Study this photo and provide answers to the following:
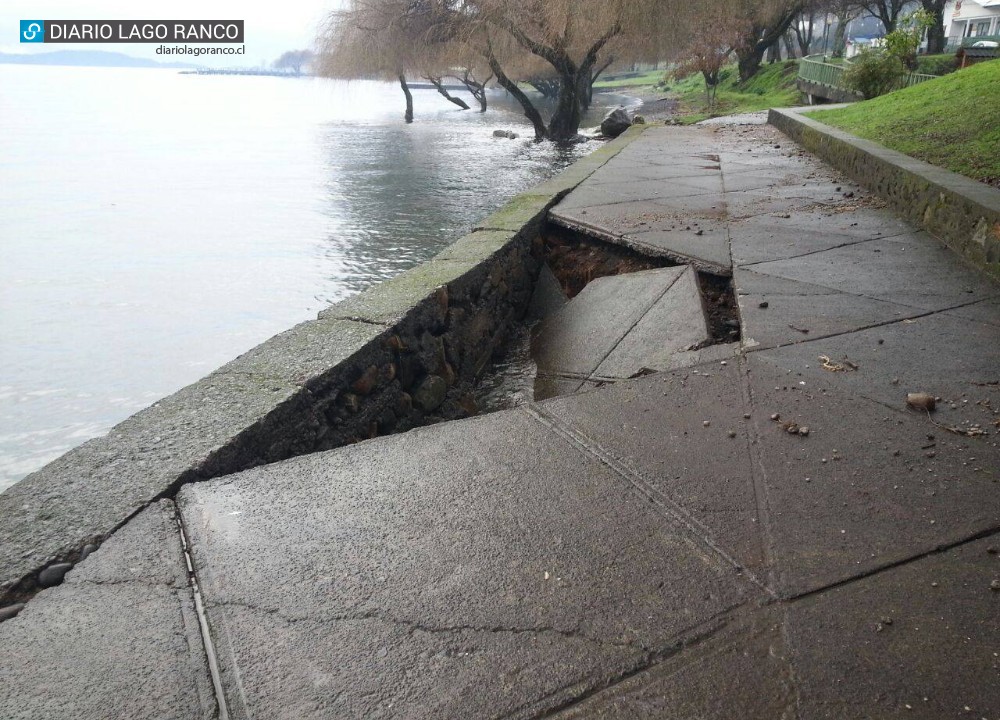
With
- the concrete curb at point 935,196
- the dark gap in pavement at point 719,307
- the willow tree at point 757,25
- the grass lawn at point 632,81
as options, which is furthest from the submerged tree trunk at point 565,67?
the grass lawn at point 632,81

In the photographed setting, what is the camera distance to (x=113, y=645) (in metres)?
1.41

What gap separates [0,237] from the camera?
920 cm

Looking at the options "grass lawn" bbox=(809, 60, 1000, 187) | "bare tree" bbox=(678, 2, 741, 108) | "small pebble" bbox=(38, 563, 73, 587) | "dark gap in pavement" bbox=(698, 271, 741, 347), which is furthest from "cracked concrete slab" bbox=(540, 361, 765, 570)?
"bare tree" bbox=(678, 2, 741, 108)

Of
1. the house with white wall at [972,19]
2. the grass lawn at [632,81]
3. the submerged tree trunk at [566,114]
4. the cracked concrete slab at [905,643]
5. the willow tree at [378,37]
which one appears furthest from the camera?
the grass lawn at [632,81]

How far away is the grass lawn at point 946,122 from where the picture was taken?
209 inches

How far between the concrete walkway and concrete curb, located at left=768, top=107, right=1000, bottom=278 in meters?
1.37

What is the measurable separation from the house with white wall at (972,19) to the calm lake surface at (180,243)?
46092mm

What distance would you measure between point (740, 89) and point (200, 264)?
109 ft

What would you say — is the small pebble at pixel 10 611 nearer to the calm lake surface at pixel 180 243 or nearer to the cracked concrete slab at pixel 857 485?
the cracked concrete slab at pixel 857 485

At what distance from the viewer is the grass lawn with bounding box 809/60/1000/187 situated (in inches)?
209

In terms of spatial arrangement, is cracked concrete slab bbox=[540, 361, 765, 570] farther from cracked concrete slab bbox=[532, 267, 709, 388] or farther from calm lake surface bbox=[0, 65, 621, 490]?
calm lake surface bbox=[0, 65, 621, 490]

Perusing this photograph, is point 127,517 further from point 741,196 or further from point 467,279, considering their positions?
point 741,196

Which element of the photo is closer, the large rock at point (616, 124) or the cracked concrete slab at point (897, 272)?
the cracked concrete slab at point (897, 272)

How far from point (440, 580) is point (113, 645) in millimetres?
670
